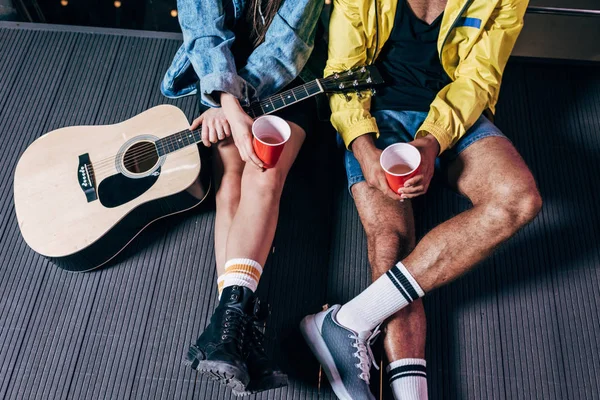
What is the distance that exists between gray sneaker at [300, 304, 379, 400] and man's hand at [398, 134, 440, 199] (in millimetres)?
404

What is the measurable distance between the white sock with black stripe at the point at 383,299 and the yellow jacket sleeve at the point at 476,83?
0.37 meters

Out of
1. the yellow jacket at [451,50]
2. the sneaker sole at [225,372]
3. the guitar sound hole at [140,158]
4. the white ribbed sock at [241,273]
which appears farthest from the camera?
the guitar sound hole at [140,158]

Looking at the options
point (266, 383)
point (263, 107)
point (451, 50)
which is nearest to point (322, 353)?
point (266, 383)

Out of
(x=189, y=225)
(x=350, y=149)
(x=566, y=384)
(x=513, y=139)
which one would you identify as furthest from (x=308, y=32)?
(x=566, y=384)

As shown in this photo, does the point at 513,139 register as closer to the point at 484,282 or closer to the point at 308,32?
the point at 484,282

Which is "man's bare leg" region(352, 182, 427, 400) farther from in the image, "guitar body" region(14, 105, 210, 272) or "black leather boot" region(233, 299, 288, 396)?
"guitar body" region(14, 105, 210, 272)

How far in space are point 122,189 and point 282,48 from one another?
2.04 ft

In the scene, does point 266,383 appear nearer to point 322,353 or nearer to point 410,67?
point 322,353

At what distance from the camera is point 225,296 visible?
4.29ft

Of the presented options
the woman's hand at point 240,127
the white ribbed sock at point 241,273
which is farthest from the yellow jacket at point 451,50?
the white ribbed sock at point 241,273

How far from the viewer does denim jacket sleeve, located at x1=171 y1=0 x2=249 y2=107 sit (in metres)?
1.42

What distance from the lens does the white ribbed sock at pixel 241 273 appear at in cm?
131

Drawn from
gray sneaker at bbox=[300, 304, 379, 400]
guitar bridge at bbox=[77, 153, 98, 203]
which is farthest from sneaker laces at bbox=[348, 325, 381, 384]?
guitar bridge at bbox=[77, 153, 98, 203]

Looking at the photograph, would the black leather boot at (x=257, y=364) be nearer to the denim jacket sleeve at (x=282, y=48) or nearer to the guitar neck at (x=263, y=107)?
the guitar neck at (x=263, y=107)
